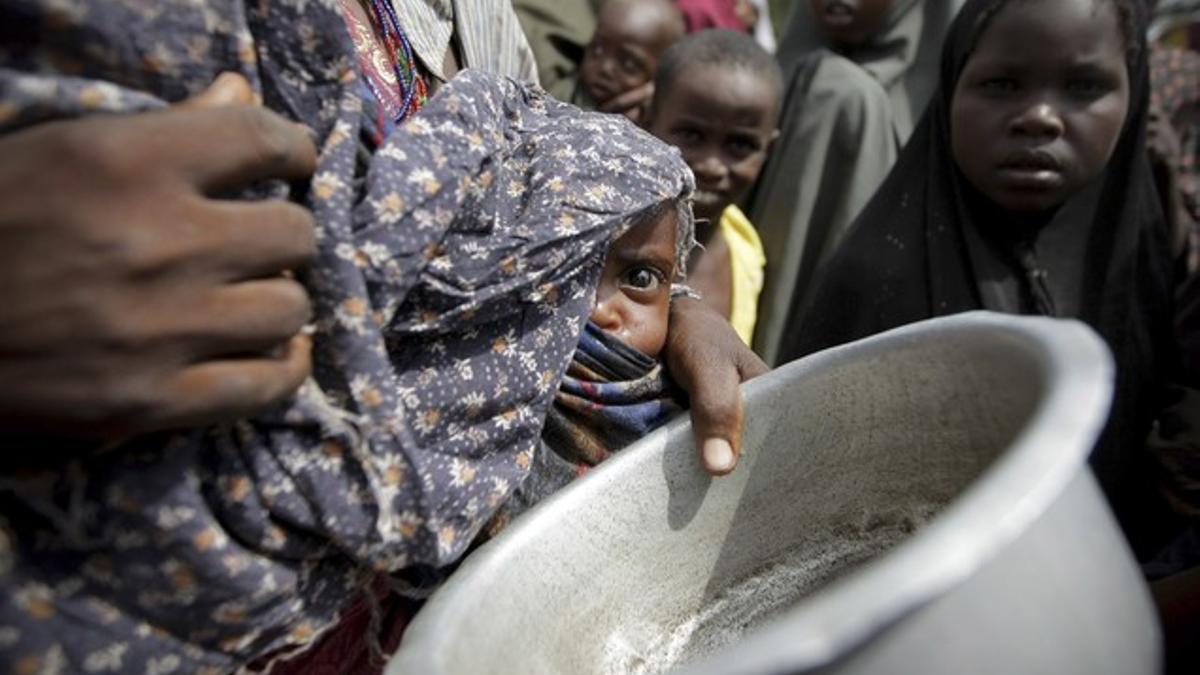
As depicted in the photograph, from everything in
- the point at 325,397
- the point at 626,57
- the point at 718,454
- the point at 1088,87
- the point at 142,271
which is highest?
the point at 142,271

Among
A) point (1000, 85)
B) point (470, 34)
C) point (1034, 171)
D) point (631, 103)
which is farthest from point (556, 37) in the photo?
point (470, 34)

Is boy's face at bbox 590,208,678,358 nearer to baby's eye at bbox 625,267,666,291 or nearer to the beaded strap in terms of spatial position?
baby's eye at bbox 625,267,666,291

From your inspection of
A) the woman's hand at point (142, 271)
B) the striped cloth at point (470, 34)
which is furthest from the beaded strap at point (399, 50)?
the woman's hand at point (142, 271)

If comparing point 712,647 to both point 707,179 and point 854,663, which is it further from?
point 707,179

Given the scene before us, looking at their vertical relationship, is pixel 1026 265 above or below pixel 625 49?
above

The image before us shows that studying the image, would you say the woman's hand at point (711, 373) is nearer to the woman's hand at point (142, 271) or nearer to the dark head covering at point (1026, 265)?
the woman's hand at point (142, 271)

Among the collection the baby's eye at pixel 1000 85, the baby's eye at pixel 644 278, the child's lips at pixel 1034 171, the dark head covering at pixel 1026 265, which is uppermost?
the baby's eye at pixel 644 278

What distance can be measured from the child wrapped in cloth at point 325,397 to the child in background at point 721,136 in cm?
172

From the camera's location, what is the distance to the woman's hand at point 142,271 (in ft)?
1.58

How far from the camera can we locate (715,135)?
8.37ft

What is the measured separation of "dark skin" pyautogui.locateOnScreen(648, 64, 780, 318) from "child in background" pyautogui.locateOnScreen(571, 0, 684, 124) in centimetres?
61

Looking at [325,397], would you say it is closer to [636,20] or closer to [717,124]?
[717,124]

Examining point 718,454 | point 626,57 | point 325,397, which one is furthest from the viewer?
point 626,57

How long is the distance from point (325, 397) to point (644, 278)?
396 mm
